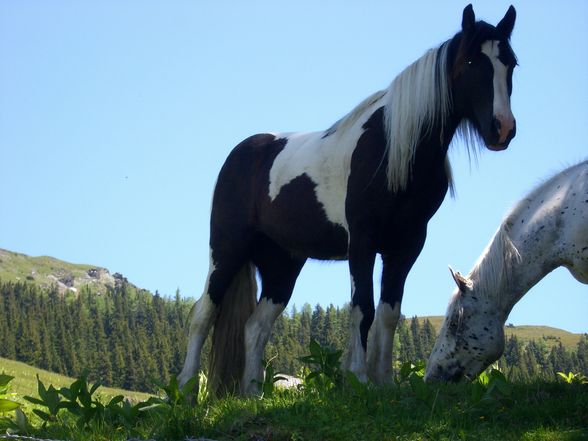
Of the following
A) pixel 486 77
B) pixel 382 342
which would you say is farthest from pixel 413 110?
pixel 382 342

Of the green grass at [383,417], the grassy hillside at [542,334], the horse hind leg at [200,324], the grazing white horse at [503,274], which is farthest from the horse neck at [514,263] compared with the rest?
the grassy hillside at [542,334]

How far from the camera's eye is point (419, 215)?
7.46m

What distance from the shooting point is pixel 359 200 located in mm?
7391

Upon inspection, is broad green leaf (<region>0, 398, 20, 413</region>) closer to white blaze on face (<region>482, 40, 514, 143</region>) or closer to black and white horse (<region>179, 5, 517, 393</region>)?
black and white horse (<region>179, 5, 517, 393</region>)

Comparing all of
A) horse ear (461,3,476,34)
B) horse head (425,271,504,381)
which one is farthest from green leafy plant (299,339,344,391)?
horse ear (461,3,476,34)

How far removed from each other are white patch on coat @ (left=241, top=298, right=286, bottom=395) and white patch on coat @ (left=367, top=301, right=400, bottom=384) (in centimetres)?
145

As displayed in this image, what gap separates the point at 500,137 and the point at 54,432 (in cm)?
457

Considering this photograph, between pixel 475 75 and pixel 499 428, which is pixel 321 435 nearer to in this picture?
pixel 499 428

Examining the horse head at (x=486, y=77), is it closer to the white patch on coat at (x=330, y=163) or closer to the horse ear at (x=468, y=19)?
the horse ear at (x=468, y=19)

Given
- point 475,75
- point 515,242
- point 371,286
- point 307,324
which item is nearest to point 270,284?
point 371,286

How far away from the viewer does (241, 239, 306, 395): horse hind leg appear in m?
8.84

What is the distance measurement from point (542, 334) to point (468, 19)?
179885mm

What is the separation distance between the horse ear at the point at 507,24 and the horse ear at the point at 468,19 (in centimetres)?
25

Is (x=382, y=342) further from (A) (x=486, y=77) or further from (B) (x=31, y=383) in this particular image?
(B) (x=31, y=383)
